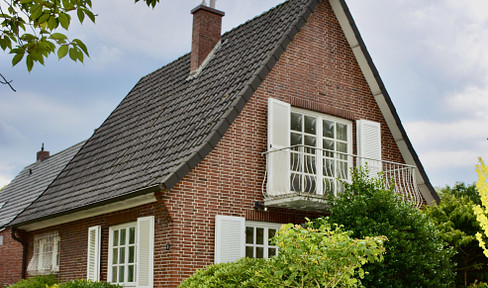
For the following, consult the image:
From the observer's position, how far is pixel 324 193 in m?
13.8

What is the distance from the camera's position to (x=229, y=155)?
1298 centimetres

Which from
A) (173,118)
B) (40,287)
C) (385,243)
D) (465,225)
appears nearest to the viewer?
(385,243)

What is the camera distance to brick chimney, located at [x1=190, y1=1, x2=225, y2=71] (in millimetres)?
16641

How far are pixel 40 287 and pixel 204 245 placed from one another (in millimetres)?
6070

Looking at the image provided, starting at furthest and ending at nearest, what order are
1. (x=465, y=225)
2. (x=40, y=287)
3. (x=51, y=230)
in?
(x=51, y=230), (x=40, y=287), (x=465, y=225)

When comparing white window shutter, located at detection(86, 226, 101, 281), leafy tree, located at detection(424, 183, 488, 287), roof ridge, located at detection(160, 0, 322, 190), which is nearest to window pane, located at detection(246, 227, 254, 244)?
roof ridge, located at detection(160, 0, 322, 190)

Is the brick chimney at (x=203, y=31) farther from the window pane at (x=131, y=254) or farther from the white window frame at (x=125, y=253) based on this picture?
the window pane at (x=131, y=254)

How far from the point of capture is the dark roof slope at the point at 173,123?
12.8 meters

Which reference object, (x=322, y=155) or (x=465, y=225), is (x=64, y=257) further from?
(x=465, y=225)

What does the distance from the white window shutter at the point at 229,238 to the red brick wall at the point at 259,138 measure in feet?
0.50

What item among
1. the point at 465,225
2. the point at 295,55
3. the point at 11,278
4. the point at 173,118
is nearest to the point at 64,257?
the point at 173,118

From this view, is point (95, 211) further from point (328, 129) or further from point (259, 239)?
point (328, 129)

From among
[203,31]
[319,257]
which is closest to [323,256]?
[319,257]

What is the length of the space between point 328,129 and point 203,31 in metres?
4.54
